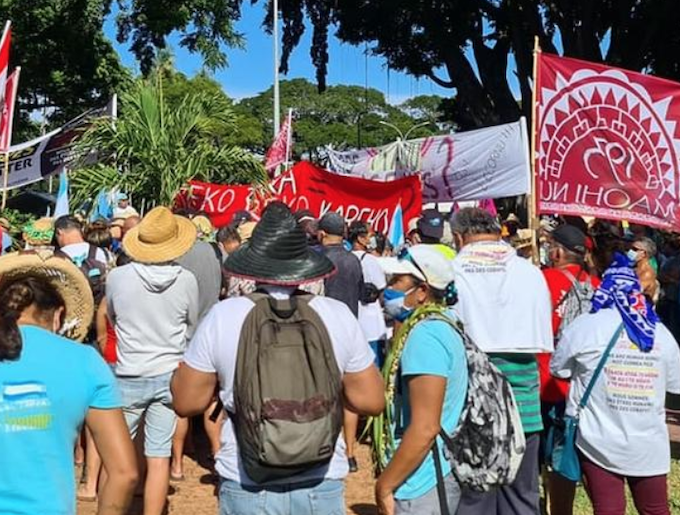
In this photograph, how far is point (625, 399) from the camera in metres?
3.93

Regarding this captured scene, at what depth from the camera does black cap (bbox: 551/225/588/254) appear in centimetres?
502

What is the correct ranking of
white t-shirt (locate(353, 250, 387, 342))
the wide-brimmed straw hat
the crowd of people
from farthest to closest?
white t-shirt (locate(353, 250, 387, 342))
the wide-brimmed straw hat
the crowd of people

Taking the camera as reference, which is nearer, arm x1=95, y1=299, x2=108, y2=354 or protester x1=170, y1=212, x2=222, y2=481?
arm x1=95, y1=299, x2=108, y2=354

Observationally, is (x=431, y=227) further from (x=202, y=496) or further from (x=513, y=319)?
(x=202, y=496)

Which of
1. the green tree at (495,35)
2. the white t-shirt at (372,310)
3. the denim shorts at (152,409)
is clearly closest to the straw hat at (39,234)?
the denim shorts at (152,409)

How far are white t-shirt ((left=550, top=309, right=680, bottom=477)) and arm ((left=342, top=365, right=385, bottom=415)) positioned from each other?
135cm

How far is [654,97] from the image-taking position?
22.9ft

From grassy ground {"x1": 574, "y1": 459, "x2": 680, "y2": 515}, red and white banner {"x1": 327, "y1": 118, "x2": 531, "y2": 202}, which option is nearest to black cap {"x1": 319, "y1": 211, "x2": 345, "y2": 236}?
grassy ground {"x1": 574, "y1": 459, "x2": 680, "y2": 515}

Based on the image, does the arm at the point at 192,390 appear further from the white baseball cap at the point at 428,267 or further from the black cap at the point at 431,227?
the black cap at the point at 431,227

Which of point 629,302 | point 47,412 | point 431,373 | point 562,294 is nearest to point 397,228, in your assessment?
point 562,294

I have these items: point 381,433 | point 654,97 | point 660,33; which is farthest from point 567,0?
point 381,433

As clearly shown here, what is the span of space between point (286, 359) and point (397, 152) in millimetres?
9698

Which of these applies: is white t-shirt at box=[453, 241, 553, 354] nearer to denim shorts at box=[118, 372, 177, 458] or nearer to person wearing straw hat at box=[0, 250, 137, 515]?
denim shorts at box=[118, 372, 177, 458]

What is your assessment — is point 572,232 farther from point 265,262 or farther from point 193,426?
point 193,426
